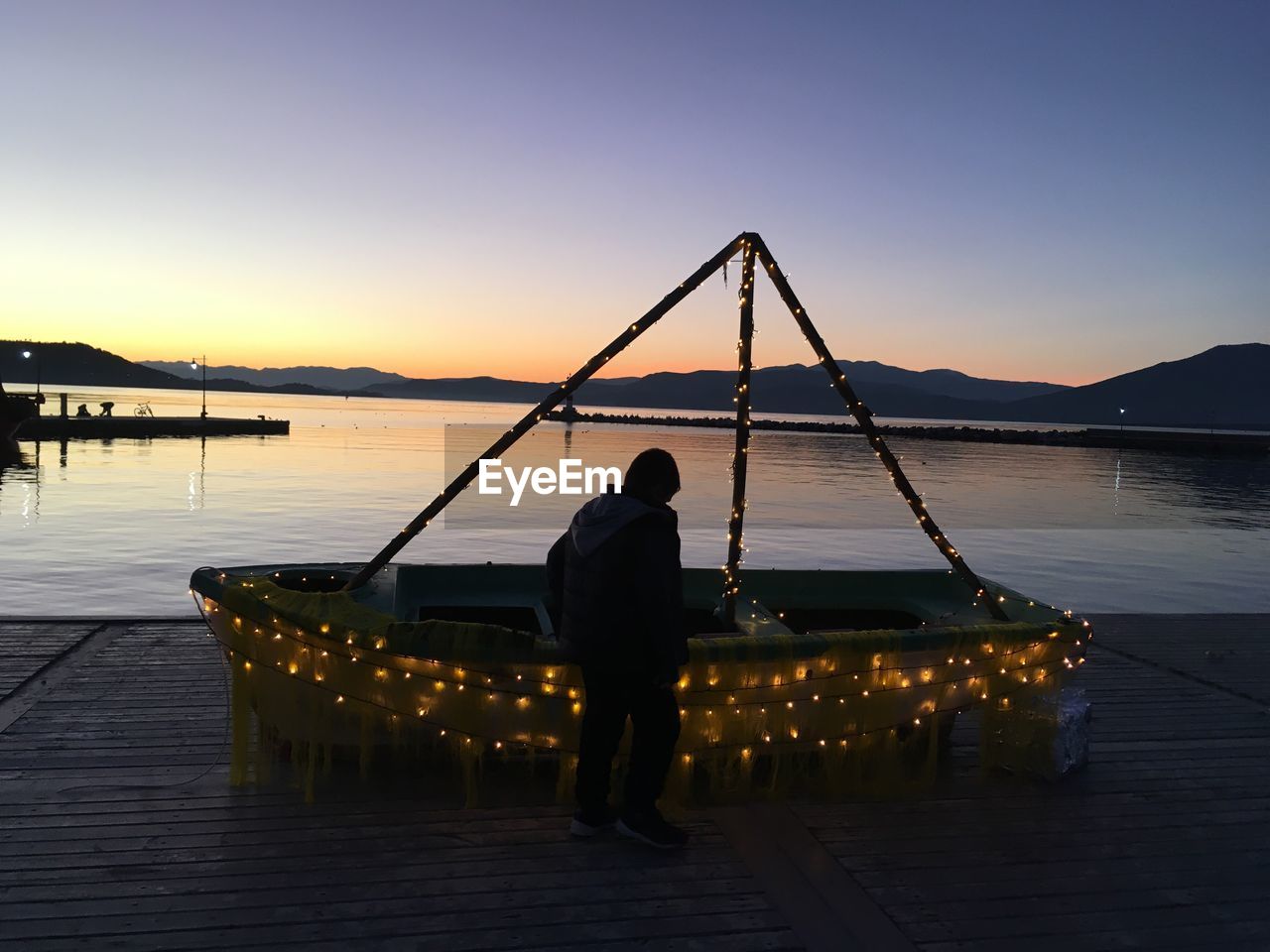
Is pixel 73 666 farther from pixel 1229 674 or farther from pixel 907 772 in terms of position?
pixel 1229 674

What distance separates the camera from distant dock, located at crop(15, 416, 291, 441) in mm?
50688

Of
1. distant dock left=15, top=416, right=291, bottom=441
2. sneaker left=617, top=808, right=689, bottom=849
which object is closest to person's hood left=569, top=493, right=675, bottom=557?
sneaker left=617, top=808, right=689, bottom=849

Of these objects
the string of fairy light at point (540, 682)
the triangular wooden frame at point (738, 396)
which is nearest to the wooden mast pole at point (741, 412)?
the triangular wooden frame at point (738, 396)

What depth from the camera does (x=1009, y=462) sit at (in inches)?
2287

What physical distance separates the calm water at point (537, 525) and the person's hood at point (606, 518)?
9.91m

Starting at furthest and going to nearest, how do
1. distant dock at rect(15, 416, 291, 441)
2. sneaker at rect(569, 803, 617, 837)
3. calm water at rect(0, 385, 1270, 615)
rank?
distant dock at rect(15, 416, 291, 441) < calm water at rect(0, 385, 1270, 615) < sneaker at rect(569, 803, 617, 837)

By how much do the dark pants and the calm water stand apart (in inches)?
379

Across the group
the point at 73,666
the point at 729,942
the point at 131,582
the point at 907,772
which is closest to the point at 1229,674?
the point at 907,772

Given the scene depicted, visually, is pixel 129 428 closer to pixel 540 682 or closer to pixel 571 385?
pixel 571 385

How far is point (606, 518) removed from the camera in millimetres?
3818

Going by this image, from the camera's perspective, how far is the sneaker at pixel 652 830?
13.1 feet

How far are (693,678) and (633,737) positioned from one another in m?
0.49

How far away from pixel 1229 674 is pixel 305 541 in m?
16.9

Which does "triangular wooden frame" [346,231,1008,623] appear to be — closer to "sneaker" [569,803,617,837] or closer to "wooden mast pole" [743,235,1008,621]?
"wooden mast pole" [743,235,1008,621]
